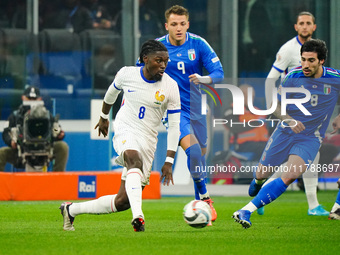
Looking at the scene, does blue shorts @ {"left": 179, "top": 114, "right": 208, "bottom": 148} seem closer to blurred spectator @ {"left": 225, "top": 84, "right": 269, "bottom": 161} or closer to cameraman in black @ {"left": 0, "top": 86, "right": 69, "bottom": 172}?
blurred spectator @ {"left": 225, "top": 84, "right": 269, "bottom": 161}

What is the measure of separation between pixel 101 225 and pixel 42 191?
4.04 metres

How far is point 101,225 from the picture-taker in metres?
8.27

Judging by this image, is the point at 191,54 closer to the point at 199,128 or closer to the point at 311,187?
the point at 199,128

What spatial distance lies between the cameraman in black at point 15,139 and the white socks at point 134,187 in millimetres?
6271

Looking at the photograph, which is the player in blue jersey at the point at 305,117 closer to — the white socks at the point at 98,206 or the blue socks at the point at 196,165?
the blue socks at the point at 196,165

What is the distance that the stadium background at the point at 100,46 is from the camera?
1433 cm

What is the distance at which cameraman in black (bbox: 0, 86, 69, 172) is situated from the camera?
13.0m

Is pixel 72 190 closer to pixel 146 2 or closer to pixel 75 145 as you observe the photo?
pixel 75 145

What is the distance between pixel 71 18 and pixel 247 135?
3893mm

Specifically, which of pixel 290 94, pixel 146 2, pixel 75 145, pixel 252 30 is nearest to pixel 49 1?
pixel 146 2

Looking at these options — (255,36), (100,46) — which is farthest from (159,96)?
(255,36)

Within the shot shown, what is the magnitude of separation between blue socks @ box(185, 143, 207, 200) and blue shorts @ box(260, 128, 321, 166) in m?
0.64

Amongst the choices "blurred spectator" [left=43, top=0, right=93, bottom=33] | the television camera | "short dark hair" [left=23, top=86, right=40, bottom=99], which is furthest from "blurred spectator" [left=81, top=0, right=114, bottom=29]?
the television camera

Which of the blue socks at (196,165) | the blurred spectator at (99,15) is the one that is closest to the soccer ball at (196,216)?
the blue socks at (196,165)
